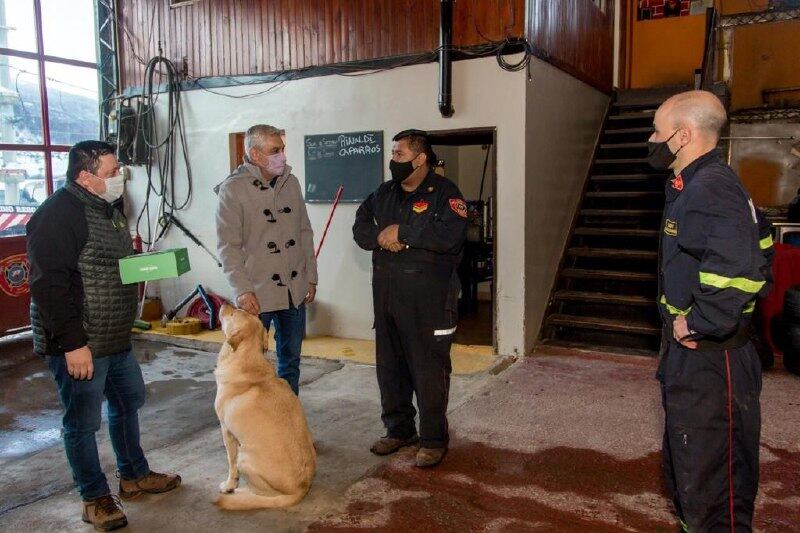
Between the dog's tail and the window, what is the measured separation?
6470mm

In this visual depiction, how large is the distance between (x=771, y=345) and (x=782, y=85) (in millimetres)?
6399

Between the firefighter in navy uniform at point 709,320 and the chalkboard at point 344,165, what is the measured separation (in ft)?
14.7

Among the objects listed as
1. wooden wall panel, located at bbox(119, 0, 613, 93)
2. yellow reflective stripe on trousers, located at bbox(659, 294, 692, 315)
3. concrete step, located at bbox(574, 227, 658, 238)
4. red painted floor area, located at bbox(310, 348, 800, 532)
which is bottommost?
red painted floor area, located at bbox(310, 348, 800, 532)

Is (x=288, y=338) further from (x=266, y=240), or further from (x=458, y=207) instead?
(x=458, y=207)

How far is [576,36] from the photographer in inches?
301

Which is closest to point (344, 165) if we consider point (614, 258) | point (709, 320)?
point (614, 258)

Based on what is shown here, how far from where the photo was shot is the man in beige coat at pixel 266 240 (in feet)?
12.3

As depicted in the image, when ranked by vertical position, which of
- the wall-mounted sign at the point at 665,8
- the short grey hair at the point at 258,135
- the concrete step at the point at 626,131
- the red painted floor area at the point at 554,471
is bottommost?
the red painted floor area at the point at 554,471

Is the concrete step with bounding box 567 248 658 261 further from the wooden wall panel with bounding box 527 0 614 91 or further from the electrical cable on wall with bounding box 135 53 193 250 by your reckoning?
the electrical cable on wall with bounding box 135 53 193 250

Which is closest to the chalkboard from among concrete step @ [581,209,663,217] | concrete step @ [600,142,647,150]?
concrete step @ [581,209,663,217]

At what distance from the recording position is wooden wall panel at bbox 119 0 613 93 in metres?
6.12

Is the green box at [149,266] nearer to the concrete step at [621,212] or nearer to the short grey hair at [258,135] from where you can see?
the short grey hair at [258,135]

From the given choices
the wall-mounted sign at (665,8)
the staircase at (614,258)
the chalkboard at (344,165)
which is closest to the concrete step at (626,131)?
the staircase at (614,258)

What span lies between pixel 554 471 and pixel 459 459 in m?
0.54
